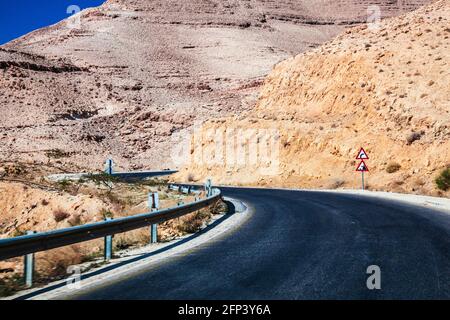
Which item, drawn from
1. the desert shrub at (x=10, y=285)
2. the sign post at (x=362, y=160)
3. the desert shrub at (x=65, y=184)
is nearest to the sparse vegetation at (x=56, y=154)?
the desert shrub at (x=65, y=184)

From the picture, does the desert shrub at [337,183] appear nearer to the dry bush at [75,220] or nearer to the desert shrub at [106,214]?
the desert shrub at [106,214]

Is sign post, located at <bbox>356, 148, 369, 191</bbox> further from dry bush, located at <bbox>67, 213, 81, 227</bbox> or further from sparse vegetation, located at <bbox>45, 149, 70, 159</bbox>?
sparse vegetation, located at <bbox>45, 149, 70, 159</bbox>

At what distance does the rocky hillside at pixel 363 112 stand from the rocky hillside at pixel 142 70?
2988cm

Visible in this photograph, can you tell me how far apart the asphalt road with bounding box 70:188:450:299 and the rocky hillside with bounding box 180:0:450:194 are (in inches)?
626

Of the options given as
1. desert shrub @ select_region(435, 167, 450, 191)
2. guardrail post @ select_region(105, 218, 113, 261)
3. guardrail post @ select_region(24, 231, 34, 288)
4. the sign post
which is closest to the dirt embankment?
guardrail post @ select_region(105, 218, 113, 261)

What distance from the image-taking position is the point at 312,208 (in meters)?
17.3

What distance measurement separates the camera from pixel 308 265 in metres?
7.50

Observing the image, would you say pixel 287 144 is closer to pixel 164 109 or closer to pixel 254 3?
pixel 164 109

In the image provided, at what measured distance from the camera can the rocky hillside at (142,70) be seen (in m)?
76.3

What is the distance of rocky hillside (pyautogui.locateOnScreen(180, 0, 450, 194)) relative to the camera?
3077cm

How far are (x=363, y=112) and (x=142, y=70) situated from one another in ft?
289

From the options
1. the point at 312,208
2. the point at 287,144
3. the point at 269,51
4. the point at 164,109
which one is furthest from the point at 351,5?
the point at 312,208

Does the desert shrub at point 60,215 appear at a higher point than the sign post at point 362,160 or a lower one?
lower

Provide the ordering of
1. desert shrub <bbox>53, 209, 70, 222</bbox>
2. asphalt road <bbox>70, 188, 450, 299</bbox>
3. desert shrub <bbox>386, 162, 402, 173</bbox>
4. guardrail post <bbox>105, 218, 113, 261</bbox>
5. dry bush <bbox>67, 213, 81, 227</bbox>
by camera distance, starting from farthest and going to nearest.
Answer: desert shrub <bbox>386, 162, 402, 173</bbox> → desert shrub <bbox>53, 209, 70, 222</bbox> → dry bush <bbox>67, 213, 81, 227</bbox> → guardrail post <bbox>105, 218, 113, 261</bbox> → asphalt road <bbox>70, 188, 450, 299</bbox>
